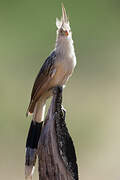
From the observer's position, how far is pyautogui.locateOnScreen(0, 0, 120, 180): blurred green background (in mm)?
6129

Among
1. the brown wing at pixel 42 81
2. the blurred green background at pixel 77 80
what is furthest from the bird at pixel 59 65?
the blurred green background at pixel 77 80

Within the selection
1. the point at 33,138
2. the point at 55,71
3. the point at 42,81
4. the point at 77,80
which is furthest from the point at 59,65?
the point at 77,80

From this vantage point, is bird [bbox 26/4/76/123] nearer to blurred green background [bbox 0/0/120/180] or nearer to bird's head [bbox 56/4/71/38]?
bird's head [bbox 56/4/71/38]

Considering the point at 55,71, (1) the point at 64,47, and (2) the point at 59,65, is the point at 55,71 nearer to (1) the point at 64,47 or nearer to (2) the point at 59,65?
(2) the point at 59,65

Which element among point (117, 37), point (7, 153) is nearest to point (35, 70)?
point (7, 153)

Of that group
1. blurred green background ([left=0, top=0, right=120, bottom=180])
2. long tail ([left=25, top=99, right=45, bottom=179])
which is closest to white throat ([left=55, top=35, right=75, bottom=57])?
long tail ([left=25, top=99, right=45, bottom=179])

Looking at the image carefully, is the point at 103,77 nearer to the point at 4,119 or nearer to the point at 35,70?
the point at 35,70

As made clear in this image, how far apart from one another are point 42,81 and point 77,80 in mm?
3351

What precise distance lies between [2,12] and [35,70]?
2047 millimetres

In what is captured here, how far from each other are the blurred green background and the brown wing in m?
1.81

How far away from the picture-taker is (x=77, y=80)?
693 cm

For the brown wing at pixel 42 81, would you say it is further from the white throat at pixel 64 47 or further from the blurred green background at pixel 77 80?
the blurred green background at pixel 77 80

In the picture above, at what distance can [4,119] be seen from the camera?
6.62m

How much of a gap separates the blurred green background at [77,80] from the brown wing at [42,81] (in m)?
1.81
